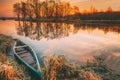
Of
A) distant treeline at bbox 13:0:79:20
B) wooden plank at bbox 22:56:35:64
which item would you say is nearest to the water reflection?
distant treeline at bbox 13:0:79:20

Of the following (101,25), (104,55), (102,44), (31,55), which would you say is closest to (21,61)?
(31,55)

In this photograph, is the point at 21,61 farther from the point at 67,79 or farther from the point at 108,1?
the point at 108,1

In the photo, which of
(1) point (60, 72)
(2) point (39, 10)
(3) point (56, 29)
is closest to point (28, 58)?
(1) point (60, 72)

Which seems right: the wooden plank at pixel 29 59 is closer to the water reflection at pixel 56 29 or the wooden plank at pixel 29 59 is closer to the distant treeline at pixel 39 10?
the water reflection at pixel 56 29

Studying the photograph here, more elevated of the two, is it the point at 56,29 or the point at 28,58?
the point at 56,29

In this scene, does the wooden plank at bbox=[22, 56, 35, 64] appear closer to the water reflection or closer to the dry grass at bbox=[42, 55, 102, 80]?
the dry grass at bbox=[42, 55, 102, 80]

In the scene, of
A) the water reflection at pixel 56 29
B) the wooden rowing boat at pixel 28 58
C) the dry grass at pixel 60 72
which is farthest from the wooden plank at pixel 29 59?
the water reflection at pixel 56 29

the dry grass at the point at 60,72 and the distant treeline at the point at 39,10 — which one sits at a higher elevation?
the distant treeline at the point at 39,10

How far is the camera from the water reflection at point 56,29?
8600 millimetres

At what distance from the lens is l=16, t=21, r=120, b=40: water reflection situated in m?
8.60

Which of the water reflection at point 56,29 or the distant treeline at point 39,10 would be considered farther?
the distant treeline at point 39,10

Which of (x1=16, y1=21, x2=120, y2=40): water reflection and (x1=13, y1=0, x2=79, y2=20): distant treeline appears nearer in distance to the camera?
(x1=16, y1=21, x2=120, y2=40): water reflection

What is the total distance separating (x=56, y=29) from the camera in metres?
10.5

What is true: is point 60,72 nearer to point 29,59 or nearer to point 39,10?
point 29,59
